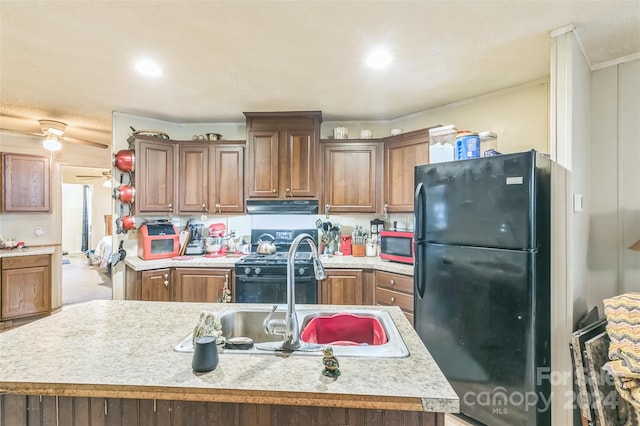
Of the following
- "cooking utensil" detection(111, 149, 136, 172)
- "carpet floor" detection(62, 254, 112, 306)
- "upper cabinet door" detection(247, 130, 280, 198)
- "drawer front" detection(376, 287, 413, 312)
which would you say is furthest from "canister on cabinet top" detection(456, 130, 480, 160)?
"carpet floor" detection(62, 254, 112, 306)

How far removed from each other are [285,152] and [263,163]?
0.28 meters

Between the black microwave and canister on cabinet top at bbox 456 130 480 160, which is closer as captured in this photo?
canister on cabinet top at bbox 456 130 480 160

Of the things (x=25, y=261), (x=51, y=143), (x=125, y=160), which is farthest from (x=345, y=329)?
(x=25, y=261)

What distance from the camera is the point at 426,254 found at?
2.11 metres

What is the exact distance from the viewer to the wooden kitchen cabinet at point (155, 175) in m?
3.14

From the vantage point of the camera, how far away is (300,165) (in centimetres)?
322

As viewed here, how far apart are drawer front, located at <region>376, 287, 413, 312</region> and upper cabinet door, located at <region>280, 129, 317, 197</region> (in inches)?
48.8

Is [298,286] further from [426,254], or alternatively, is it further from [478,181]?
[478,181]

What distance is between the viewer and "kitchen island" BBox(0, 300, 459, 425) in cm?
85

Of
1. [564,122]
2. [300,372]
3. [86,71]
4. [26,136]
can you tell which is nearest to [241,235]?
[86,71]

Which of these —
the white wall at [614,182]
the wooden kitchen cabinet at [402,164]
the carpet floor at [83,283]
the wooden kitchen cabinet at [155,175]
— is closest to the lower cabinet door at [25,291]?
the carpet floor at [83,283]

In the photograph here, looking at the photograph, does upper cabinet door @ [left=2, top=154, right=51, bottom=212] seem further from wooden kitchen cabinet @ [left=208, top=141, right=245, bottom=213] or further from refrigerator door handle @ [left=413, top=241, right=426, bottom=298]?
refrigerator door handle @ [left=413, top=241, right=426, bottom=298]

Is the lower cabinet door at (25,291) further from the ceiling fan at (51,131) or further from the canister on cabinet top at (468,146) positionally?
the canister on cabinet top at (468,146)

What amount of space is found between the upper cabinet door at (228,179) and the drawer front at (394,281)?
1702 millimetres
